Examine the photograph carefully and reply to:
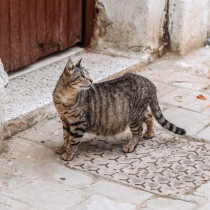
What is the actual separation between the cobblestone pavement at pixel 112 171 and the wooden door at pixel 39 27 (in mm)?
976

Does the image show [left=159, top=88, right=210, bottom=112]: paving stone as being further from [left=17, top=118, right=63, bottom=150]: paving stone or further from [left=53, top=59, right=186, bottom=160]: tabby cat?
[left=17, top=118, right=63, bottom=150]: paving stone

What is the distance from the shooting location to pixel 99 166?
5.26 m

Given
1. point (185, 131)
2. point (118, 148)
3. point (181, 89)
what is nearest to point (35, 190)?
point (118, 148)

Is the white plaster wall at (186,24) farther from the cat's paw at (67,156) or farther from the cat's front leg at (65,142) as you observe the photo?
the cat's paw at (67,156)

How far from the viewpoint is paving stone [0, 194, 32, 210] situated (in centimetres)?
454

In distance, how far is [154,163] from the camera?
5332mm

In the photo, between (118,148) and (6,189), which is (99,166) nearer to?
(118,148)

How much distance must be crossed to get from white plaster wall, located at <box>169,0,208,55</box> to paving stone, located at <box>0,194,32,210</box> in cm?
383

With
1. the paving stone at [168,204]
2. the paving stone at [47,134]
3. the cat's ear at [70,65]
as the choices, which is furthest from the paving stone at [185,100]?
the paving stone at [168,204]

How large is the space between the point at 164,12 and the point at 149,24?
1.08 ft

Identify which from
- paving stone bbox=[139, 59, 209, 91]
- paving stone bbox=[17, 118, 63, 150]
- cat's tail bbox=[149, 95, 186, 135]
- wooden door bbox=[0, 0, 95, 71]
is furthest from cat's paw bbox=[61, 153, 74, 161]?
paving stone bbox=[139, 59, 209, 91]

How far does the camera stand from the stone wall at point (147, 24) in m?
7.46

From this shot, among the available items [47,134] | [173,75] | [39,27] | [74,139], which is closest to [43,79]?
[39,27]

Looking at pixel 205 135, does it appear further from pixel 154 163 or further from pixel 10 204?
pixel 10 204
